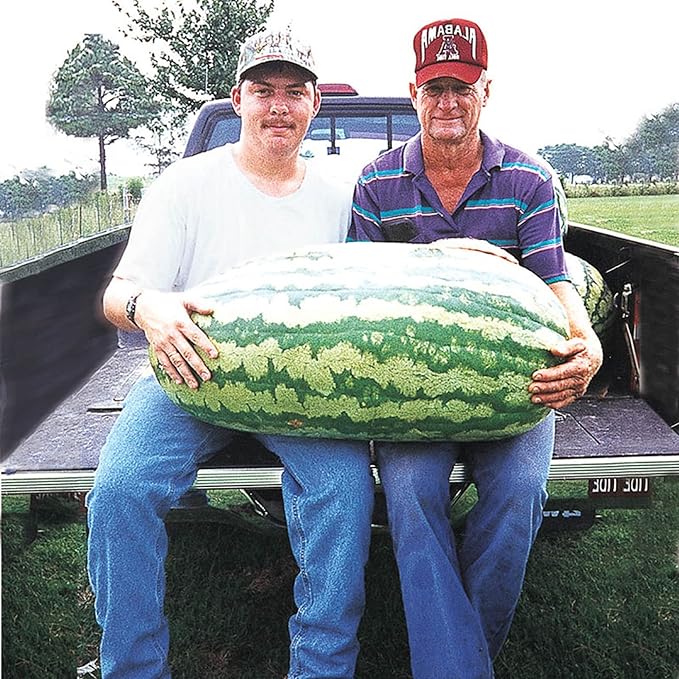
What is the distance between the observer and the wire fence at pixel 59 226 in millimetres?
4145

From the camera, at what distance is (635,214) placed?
9.38 metres

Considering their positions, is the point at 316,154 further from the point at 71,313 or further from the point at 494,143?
the point at 494,143

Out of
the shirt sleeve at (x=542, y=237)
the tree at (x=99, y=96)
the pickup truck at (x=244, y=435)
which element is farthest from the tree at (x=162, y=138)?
the shirt sleeve at (x=542, y=237)

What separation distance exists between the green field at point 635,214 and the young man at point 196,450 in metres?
3.90

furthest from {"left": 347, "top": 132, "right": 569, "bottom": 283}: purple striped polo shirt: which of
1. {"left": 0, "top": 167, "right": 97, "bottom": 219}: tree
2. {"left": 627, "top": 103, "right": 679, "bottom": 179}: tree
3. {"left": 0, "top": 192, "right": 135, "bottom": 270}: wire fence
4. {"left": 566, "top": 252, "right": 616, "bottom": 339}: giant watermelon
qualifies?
{"left": 627, "top": 103, "right": 679, "bottom": 179}: tree

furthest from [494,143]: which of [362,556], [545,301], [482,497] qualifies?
[362,556]

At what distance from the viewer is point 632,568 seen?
3551 millimetres

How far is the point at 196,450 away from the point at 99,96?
7910mm

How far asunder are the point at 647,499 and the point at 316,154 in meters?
2.49

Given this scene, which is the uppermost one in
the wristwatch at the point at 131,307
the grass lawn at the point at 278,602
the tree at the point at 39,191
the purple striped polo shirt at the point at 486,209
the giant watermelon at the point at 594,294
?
the purple striped polo shirt at the point at 486,209

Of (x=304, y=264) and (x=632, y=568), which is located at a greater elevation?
(x=304, y=264)

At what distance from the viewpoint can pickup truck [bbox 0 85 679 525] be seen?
2496 millimetres

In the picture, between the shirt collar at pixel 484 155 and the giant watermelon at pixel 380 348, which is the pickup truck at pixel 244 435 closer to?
the giant watermelon at pixel 380 348

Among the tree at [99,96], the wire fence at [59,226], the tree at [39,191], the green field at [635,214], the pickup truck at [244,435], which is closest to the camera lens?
the pickup truck at [244,435]
